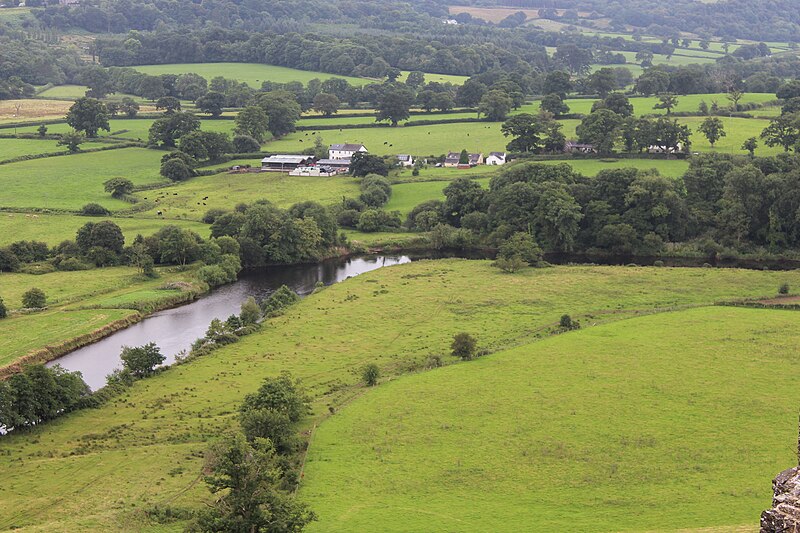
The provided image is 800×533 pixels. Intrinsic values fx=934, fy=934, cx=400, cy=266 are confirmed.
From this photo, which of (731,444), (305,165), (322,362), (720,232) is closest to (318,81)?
(305,165)

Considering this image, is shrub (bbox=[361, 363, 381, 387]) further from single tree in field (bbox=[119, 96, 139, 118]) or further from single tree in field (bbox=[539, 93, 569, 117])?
single tree in field (bbox=[119, 96, 139, 118])

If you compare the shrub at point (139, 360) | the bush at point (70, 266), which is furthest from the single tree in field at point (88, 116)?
the shrub at point (139, 360)

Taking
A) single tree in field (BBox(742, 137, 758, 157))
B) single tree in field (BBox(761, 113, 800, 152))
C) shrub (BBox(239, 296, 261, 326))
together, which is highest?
single tree in field (BBox(761, 113, 800, 152))

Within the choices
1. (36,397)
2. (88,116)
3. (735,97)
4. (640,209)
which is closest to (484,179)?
(640,209)

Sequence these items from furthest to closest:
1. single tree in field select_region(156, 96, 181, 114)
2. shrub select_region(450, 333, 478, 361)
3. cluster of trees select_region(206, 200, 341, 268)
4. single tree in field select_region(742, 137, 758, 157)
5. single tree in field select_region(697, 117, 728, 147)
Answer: single tree in field select_region(156, 96, 181, 114) < single tree in field select_region(697, 117, 728, 147) < single tree in field select_region(742, 137, 758, 157) < cluster of trees select_region(206, 200, 341, 268) < shrub select_region(450, 333, 478, 361)

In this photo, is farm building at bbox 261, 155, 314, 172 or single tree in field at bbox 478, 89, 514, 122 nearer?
farm building at bbox 261, 155, 314, 172

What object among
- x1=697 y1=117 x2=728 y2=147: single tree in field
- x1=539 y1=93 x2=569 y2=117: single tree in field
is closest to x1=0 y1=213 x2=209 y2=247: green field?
x1=697 y1=117 x2=728 y2=147: single tree in field

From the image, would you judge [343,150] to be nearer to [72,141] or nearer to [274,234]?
[72,141]
